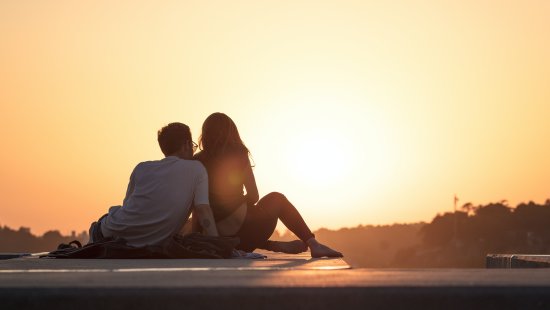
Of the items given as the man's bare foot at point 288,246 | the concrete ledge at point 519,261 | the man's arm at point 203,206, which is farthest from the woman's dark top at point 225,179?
the concrete ledge at point 519,261

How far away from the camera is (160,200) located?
9.38 m

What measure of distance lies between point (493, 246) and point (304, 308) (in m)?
150

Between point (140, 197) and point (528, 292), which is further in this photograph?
point (140, 197)

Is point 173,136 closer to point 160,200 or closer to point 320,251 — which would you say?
point 160,200

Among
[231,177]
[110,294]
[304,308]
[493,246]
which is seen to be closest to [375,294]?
[304,308]

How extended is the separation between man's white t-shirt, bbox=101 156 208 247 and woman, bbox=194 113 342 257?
2.97 ft

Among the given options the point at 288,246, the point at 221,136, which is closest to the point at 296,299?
the point at 221,136

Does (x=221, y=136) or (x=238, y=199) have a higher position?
(x=221, y=136)

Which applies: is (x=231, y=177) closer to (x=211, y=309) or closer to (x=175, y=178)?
(x=175, y=178)

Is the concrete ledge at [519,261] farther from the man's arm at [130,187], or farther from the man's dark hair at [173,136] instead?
the man's arm at [130,187]

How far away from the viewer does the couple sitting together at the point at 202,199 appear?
9398 mm

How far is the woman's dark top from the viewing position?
34.1ft

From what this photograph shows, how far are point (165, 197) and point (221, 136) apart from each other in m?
1.26

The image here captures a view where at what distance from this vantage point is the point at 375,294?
4242 millimetres
